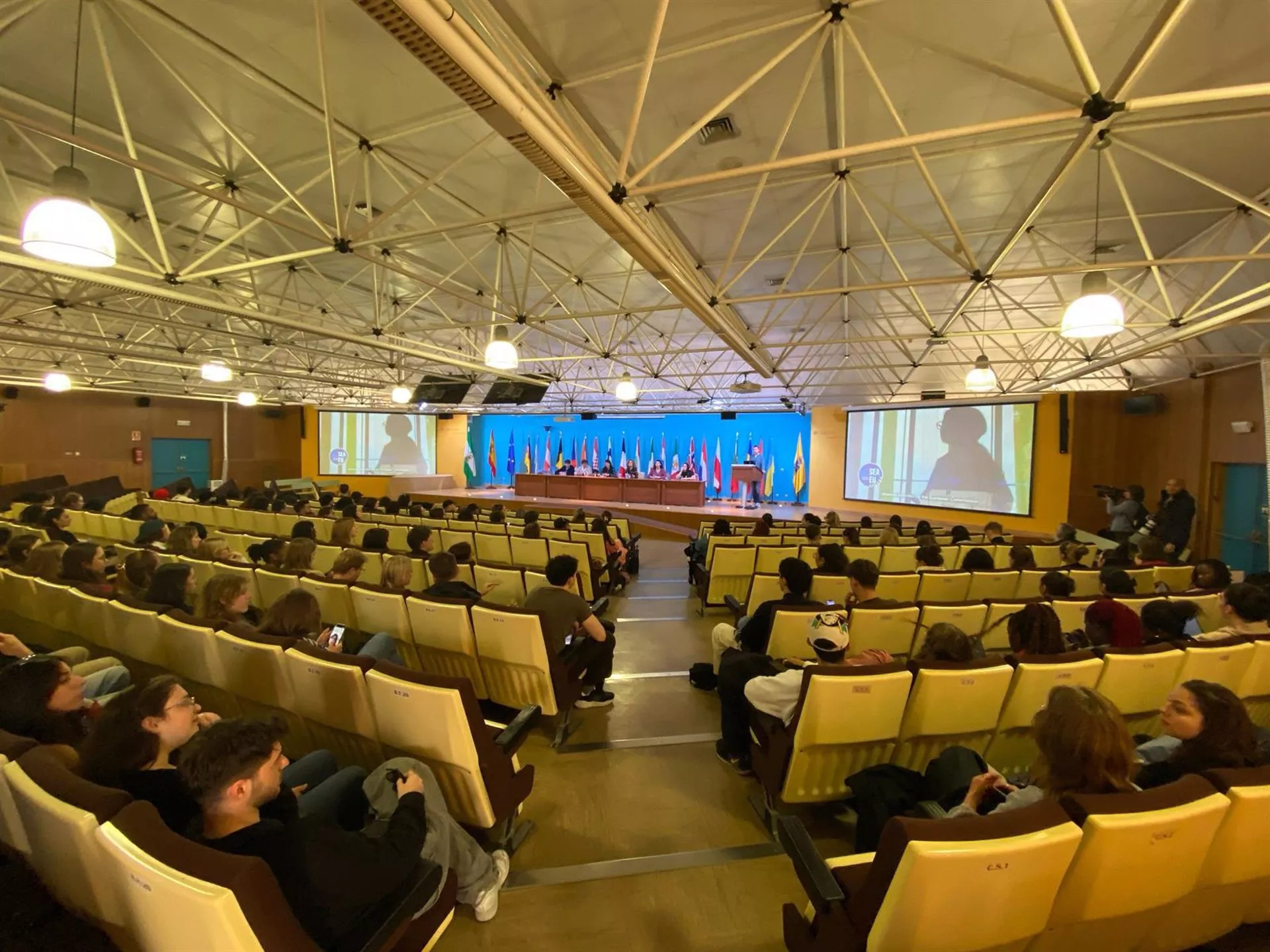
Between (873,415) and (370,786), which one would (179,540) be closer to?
(370,786)

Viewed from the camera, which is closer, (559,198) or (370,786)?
(370,786)

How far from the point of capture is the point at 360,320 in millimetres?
9953

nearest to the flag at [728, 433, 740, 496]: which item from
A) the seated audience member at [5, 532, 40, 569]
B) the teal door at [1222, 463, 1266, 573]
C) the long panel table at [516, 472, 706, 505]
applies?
the long panel table at [516, 472, 706, 505]

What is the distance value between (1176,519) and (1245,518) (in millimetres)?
1318

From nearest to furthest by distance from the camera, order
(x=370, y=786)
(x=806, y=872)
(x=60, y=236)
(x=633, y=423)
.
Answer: (x=806, y=872) < (x=370, y=786) < (x=60, y=236) < (x=633, y=423)

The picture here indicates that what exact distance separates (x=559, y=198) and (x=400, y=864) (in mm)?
5433

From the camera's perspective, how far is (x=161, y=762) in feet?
5.68

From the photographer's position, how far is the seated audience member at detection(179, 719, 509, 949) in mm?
1345

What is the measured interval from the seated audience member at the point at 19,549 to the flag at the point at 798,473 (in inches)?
648

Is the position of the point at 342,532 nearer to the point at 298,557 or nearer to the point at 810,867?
the point at 298,557

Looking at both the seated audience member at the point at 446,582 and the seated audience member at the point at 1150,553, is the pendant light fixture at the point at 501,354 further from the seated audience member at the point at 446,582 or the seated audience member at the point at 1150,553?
the seated audience member at the point at 1150,553

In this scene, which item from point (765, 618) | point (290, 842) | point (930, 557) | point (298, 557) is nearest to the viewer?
point (290, 842)

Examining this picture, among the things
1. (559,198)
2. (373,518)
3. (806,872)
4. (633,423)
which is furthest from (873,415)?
(806,872)

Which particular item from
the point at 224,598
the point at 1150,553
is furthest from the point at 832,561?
the point at 1150,553
